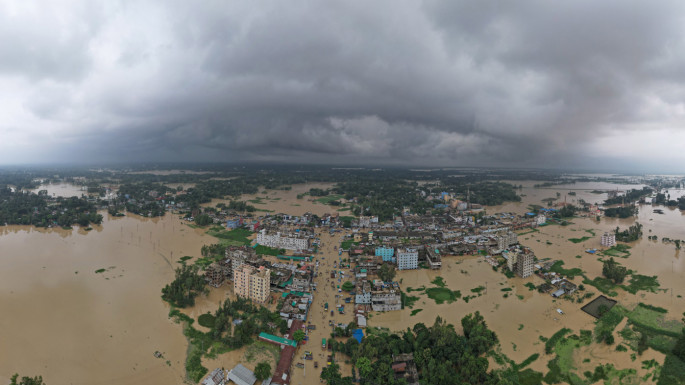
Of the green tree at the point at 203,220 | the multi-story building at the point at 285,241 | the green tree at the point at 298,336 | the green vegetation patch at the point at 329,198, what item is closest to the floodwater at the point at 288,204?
the green vegetation patch at the point at 329,198

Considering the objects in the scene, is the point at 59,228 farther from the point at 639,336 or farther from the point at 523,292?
the point at 639,336

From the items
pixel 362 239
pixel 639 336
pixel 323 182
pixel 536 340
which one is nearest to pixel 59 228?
pixel 362 239

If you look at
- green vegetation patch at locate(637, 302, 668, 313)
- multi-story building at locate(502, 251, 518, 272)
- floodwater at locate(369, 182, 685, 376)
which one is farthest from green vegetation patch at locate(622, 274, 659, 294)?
multi-story building at locate(502, 251, 518, 272)

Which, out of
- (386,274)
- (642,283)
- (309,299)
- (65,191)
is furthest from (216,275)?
(65,191)

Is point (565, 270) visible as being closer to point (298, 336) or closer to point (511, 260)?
point (511, 260)

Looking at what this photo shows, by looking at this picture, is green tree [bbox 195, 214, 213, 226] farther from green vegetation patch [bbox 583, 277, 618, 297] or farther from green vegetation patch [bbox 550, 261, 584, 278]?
green vegetation patch [bbox 583, 277, 618, 297]

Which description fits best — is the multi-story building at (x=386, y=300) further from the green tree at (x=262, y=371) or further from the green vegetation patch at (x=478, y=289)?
the green tree at (x=262, y=371)
